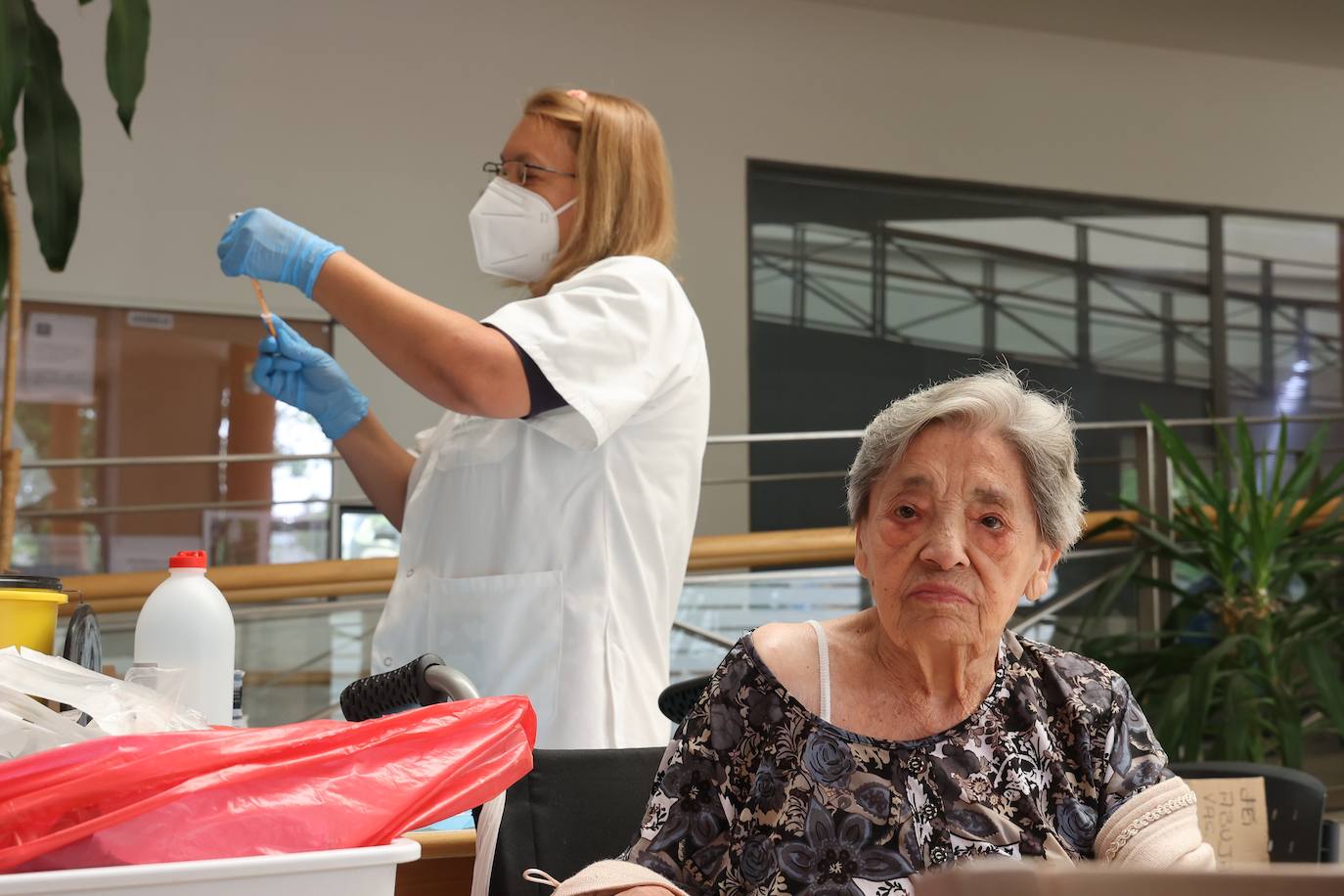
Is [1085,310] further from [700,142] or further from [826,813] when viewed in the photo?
[826,813]

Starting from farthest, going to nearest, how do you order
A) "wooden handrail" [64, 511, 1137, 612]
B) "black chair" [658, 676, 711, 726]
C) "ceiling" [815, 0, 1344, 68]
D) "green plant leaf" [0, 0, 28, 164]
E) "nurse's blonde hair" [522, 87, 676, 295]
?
"ceiling" [815, 0, 1344, 68]
"wooden handrail" [64, 511, 1137, 612]
"nurse's blonde hair" [522, 87, 676, 295]
"green plant leaf" [0, 0, 28, 164]
"black chair" [658, 676, 711, 726]

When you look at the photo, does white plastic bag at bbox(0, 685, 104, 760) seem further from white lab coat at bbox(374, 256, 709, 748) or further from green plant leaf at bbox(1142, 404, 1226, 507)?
green plant leaf at bbox(1142, 404, 1226, 507)

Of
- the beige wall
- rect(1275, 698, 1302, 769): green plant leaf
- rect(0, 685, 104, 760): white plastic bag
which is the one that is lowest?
rect(1275, 698, 1302, 769): green plant leaf

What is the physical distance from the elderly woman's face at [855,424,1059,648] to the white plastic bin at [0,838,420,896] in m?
0.66

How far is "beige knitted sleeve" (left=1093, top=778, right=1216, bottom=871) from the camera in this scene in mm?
1366

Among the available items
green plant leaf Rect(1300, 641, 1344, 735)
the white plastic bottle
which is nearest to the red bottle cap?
the white plastic bottle

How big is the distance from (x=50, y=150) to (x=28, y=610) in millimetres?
1029

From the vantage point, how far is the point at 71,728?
105 cm

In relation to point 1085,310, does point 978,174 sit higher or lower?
higher

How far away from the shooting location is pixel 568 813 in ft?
5.00

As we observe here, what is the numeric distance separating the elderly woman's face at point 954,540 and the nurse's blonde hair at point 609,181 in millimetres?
778

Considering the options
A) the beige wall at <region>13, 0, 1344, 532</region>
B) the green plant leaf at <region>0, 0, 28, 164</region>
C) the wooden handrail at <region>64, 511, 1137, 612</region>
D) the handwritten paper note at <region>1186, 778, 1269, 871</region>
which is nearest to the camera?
the handwritten paper note at <region>1186, 778, 1269, 871</region>

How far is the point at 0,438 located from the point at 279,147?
3.68 metres

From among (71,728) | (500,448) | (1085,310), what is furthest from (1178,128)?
(71,728)
